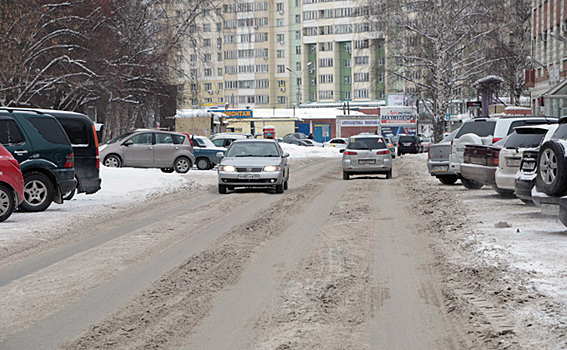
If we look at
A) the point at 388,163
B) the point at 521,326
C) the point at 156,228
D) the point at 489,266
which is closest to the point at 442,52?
the point at 388,163

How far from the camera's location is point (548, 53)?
57.7 meters

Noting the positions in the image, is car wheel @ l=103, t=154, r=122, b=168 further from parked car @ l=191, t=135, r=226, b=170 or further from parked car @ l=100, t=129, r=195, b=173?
parked car @ l=191, t=135, r=226, b=170

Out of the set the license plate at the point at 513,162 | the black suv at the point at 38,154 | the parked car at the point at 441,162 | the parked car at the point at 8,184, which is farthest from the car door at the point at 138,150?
the license plate at the point at 513,162

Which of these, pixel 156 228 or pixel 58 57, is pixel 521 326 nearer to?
pixel 156 228

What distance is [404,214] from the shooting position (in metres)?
16.7

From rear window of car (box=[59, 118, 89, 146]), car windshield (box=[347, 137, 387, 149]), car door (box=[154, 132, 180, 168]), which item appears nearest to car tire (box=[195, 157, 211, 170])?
car door (box=[154, 132, 180, 168])

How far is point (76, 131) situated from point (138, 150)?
14.7m

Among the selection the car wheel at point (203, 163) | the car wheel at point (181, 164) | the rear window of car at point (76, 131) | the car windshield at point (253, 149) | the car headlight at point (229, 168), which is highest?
the rear window of car at point (76, 131)

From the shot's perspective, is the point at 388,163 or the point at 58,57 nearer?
the point at 388,163

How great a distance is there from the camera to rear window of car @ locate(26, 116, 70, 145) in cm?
1767

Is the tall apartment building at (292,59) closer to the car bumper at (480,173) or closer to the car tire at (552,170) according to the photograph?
the car bumper at (480,173)

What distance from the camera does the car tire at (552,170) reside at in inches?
467

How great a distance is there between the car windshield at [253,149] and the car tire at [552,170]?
463 inches

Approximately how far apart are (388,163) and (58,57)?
1350 centimetres
